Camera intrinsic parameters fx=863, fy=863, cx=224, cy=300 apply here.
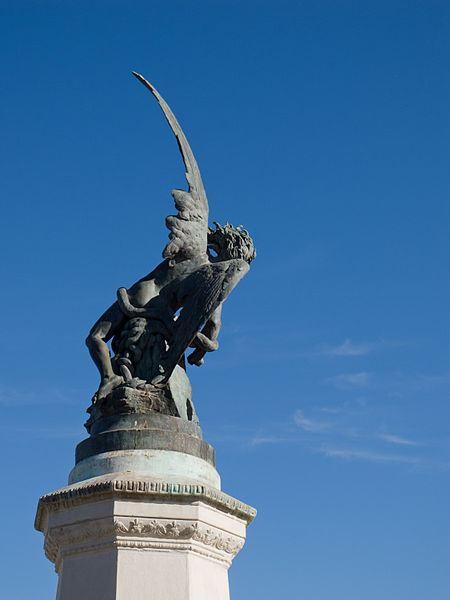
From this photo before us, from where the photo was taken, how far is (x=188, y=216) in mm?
9570

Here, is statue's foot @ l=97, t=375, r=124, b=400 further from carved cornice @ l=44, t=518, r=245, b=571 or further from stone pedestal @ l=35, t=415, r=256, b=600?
carved cornice @ l=44, t=518, r=245, b=571

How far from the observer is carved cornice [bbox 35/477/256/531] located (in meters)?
7.54

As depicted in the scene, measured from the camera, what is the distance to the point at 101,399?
334 inches

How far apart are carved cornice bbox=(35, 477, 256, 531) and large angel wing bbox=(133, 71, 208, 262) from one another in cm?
268

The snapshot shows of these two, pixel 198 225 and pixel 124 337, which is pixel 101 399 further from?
pixel 198 225

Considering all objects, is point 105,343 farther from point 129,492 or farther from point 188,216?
point 129,492

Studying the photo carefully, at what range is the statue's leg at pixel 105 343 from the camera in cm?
863

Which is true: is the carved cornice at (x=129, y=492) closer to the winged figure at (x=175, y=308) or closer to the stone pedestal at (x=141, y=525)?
the stone pedestal at (x=141, y=525)

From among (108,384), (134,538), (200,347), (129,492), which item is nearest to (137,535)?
(134,538)

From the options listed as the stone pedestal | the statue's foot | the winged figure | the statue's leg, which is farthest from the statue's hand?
the stone pedestal

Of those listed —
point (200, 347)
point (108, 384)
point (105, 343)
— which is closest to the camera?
point (108, 384)

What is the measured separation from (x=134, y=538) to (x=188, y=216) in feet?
12.0

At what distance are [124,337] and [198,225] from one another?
157cm

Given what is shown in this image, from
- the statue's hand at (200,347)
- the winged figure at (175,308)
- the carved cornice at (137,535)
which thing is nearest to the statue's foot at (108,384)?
the winged figure at (175,308)
